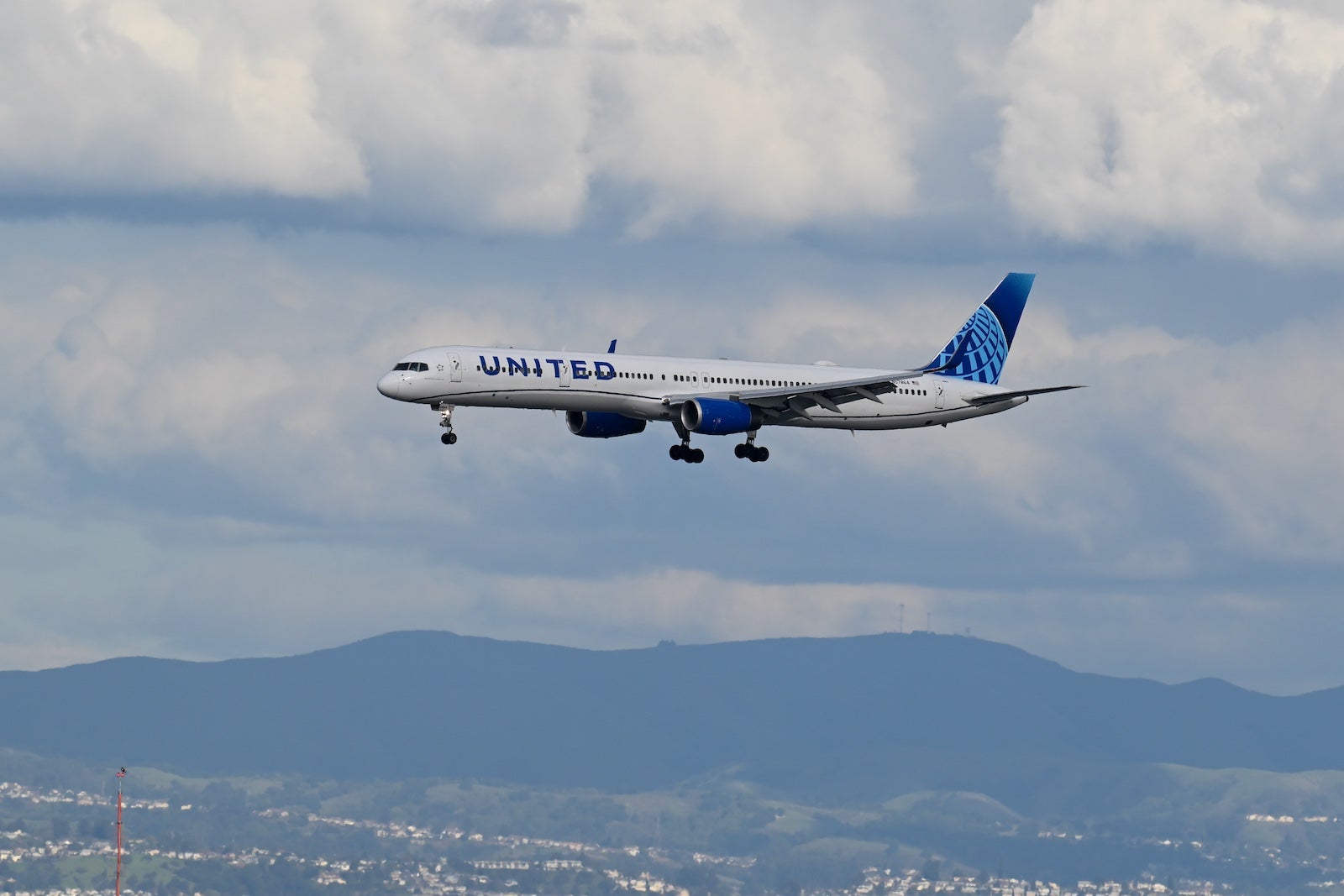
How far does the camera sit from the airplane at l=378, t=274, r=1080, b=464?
397ft

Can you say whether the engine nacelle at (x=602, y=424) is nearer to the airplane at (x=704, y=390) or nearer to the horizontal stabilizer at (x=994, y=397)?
the airplane at (x=704, y=390)

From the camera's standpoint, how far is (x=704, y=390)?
431 ft

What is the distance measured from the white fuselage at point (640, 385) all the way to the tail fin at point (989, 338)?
322 centimetres

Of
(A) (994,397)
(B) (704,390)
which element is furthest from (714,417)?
(A) (994,397)

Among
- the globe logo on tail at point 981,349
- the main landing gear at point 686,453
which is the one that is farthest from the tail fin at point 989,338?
the main landing gear at point 686,453

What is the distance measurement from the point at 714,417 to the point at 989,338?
32.4 metres

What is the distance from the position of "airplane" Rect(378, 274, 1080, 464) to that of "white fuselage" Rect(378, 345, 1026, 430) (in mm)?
62

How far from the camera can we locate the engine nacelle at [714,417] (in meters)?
128

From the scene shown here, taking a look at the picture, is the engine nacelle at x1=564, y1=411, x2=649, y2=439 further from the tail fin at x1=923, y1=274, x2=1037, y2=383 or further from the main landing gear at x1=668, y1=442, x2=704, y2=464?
the tail fin at x1=923, y1=274, x2=1037, y2=383

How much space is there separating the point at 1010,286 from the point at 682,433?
118 feet

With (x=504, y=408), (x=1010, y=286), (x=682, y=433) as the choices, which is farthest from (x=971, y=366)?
(x=504, y=408)

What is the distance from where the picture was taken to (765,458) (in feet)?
456

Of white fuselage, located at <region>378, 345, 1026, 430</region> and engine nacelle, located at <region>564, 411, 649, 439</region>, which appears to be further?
engine nacelle, located at <region>564, 411, 649, 439</region>

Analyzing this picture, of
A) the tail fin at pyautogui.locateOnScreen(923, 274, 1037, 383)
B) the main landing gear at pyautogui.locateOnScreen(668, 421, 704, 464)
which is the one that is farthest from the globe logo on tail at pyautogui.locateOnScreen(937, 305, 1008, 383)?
the main landing gear at pyautogui.locateOnScreen(668, 421, 704, 464)
